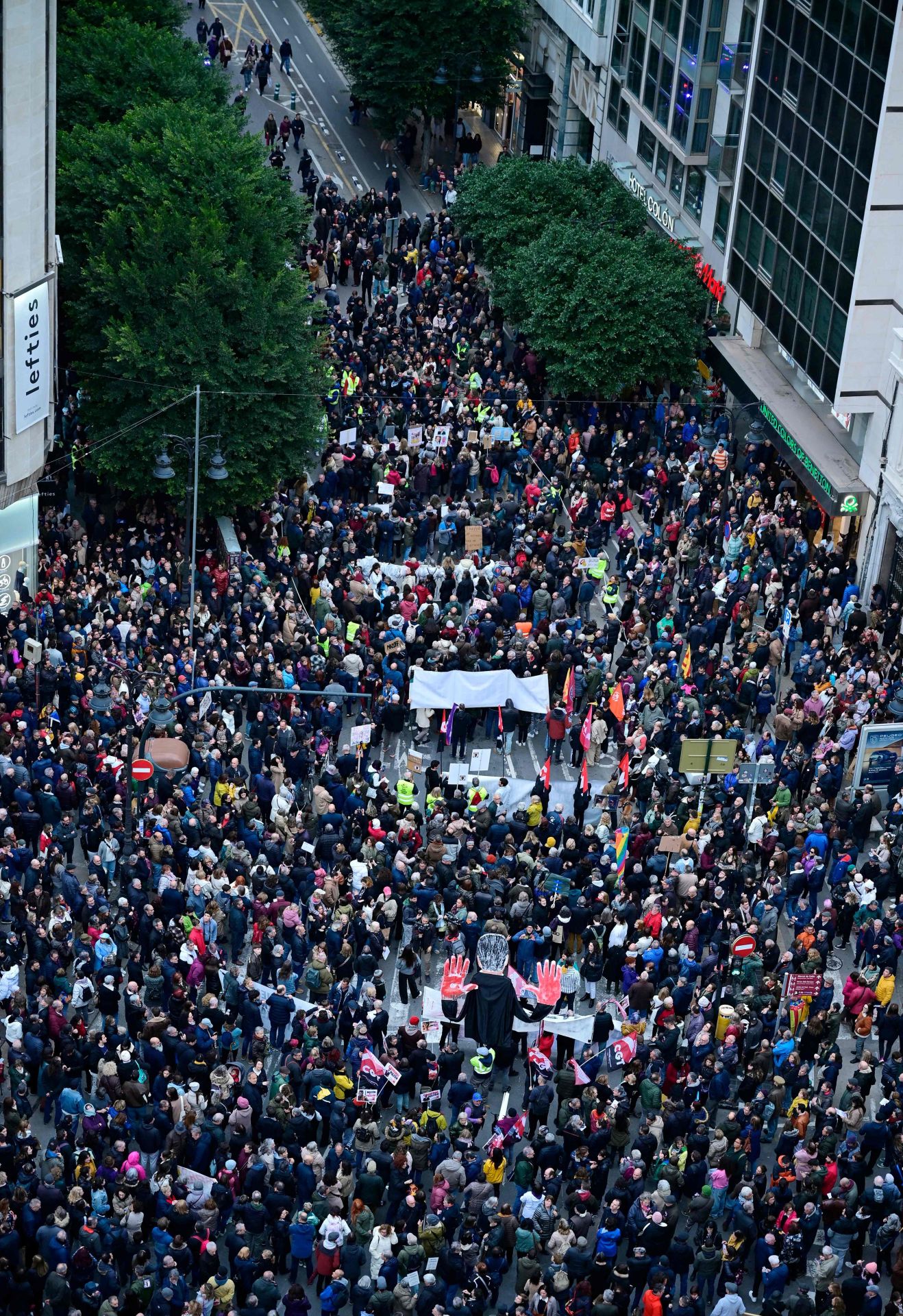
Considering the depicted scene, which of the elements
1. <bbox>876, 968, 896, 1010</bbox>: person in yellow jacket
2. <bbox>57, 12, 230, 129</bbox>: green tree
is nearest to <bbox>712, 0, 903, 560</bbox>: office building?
<bbox>876, 968, 896, 1010</bbox>: person in yellow jacket

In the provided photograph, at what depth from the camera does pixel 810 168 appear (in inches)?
1991

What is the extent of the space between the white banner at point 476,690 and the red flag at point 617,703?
1389 mm

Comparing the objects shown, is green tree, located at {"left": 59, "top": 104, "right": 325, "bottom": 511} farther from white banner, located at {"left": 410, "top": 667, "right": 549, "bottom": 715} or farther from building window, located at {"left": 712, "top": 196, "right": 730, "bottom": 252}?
Result: building window, located at {"left": 712, "top": 196, "right": 730, "bottom": 252}

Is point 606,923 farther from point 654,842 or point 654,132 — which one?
point 654,132

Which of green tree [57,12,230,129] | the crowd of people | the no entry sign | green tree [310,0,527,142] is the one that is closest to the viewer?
the crowd of people

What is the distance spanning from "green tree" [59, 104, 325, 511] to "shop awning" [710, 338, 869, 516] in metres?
10.5

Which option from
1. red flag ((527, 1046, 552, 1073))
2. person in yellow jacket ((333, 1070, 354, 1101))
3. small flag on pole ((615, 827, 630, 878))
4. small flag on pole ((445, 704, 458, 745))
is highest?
small flag on pole ((445, 704, 458, 745))

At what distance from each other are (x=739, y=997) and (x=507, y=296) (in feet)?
89.8

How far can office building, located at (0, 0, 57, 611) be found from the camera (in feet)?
143

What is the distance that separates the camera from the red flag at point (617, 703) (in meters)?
42.3

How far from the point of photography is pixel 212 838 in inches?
1479

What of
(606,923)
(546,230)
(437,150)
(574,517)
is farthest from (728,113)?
(606,923)

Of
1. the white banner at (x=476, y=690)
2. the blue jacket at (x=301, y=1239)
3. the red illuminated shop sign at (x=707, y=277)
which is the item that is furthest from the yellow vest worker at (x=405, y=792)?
the red illuminated shop sign at (x=707, y=277)

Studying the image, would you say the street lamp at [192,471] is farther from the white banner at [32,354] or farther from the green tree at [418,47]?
the green tree at [418,47]
